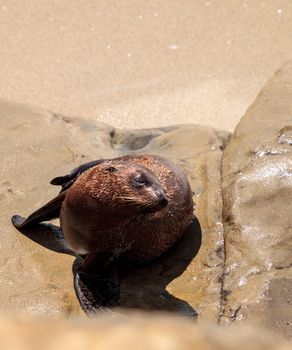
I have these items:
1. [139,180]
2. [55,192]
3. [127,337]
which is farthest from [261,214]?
[127,337]

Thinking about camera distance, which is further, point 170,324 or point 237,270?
point 237,270

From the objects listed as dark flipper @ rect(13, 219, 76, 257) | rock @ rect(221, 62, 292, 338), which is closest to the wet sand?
rock @ rect(221, 62, 292, 338)

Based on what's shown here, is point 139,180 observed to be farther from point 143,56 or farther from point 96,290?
point 143,56

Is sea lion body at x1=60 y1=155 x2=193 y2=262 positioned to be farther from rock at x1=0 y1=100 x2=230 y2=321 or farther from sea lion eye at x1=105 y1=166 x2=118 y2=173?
rock at x1=0 y1=100 x2=230 y2=321

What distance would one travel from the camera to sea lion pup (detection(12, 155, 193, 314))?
4145 mm

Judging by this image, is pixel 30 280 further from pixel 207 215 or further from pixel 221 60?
pixel 221 60

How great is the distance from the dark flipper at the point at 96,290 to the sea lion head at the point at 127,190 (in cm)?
48

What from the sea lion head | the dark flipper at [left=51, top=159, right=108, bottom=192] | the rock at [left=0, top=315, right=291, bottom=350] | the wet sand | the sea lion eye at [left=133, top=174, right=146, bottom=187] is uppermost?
the rock at [left=0, top=315, right=291, bottom=350]

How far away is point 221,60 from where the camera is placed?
896 cm

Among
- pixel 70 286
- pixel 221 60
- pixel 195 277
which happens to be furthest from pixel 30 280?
pixel 221 60

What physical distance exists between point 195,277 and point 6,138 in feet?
7.48

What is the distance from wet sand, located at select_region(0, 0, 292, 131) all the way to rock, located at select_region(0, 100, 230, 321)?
1734mm

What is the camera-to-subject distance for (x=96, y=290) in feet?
14.1

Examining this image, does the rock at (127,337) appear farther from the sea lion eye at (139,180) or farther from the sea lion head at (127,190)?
the sea lion eye at (139,180)
